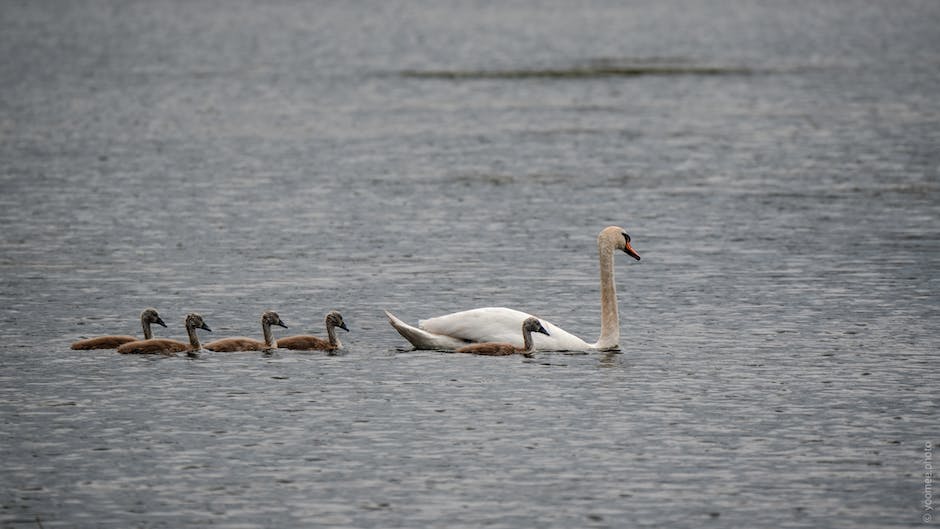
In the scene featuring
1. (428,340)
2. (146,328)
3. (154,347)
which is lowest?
(428,340)

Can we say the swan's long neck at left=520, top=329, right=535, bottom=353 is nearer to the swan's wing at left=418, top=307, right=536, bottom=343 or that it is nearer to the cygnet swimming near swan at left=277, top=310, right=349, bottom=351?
the swan's wing at left=418, top=307, right=536, bottom=343

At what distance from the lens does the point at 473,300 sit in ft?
83.4

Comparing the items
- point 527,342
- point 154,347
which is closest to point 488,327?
point 527,342

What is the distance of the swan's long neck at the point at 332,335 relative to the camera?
2148cm

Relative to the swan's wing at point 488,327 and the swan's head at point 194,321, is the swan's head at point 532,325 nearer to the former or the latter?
the swan's wing at point 488,327

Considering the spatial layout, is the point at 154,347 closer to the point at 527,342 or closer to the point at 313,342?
the point at 313,342

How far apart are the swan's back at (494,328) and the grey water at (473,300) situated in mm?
225

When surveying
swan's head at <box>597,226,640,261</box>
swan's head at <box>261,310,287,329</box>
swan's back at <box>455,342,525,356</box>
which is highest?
swan's head at <box>597,226,640,261</box>

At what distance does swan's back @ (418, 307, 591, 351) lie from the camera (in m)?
→ 21.5

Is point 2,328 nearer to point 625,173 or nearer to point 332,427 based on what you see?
point 332,427

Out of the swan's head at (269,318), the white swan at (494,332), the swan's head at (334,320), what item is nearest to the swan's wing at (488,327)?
the white swan at (494,332)

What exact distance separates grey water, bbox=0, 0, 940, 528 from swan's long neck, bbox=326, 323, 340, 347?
8.3 inches

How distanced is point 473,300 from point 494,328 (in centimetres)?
395

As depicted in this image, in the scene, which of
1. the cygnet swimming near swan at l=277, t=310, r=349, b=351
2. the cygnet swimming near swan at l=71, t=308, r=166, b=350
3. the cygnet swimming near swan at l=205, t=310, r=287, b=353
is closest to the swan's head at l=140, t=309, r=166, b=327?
the cygnet swimming near swan at l=71, t=308, r=166, b=350
